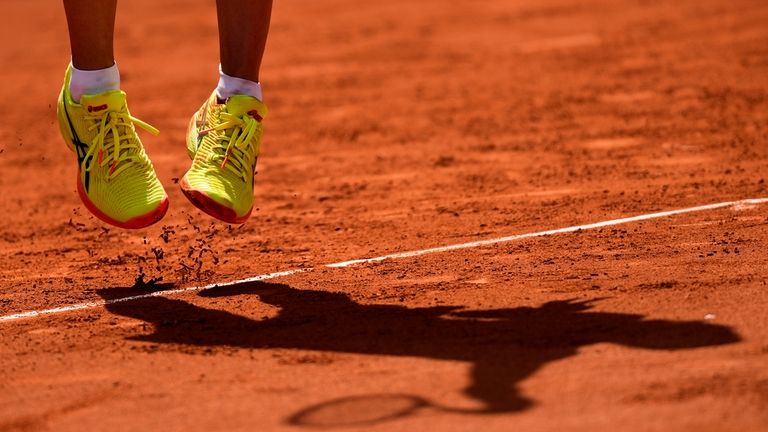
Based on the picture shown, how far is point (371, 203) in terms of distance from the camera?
18.0ft

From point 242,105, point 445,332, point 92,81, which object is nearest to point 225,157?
point 242,105

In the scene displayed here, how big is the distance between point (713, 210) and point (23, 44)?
28.2 feet

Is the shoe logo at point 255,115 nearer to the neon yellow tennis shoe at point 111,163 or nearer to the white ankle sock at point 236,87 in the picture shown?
the white ankle sock at point 236,87

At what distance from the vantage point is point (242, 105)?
4.08 meters

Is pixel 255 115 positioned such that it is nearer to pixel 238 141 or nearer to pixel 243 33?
pixel 238 141

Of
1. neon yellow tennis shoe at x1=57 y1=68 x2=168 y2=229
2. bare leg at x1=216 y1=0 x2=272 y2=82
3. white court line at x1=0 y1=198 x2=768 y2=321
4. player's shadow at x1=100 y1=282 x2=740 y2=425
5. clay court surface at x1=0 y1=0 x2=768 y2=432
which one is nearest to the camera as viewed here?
clay court surface at x1=0 y1=0 x2=768 y2=432

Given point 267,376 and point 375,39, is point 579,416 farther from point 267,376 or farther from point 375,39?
point 375,39

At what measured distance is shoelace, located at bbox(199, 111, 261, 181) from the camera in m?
3.96

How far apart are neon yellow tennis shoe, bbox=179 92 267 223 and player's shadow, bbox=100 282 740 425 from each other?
1.14 feet

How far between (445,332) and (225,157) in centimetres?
103

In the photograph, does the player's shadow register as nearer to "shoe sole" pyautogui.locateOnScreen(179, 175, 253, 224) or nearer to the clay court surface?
the clay court surface

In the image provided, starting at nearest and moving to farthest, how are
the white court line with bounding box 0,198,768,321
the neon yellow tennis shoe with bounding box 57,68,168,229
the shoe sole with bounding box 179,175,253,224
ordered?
the shoe sole with bounding box 179,175,253,224 < the neon yellow tennis shoe with bounding box 57,68,168,229 < the white court line with bounding box 0,198,768,321

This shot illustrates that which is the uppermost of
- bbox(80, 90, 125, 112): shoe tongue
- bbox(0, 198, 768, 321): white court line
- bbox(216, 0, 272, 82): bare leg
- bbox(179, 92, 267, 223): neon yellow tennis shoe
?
bbox(216, 0, 272, 82): bare leg

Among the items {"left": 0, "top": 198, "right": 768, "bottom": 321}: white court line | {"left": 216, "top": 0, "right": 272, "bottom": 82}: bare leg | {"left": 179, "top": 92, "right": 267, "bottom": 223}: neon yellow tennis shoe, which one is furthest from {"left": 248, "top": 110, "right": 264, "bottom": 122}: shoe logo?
{"left": 0, "top": 198, "right": 768, "bottom": 321}: white court line
